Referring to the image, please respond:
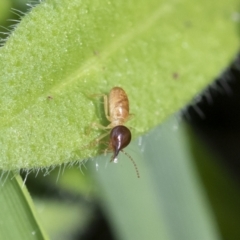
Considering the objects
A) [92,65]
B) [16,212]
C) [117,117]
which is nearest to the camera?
[16,212]

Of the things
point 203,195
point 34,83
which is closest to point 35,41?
point 34,83

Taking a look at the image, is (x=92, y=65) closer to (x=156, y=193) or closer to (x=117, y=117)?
(x=117, y=117)

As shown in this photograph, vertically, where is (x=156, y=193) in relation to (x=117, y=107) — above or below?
below

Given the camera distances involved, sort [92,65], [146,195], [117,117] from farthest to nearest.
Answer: [146,195] < [117,117] < [92,65]

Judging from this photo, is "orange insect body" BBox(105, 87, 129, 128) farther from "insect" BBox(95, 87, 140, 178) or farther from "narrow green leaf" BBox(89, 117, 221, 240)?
"narrow green leaf" BBox(89, 117, 221, 240)

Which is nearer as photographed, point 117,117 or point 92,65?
point 92,65

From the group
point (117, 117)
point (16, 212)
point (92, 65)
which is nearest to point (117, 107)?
point (117, 117)

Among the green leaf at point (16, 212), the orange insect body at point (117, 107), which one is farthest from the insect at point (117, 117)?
the green leaf at point (16, 212)
